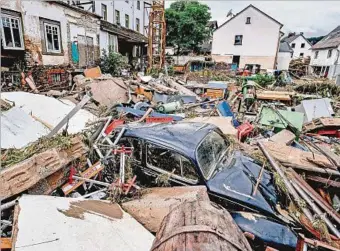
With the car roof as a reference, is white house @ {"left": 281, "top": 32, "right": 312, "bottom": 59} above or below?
above

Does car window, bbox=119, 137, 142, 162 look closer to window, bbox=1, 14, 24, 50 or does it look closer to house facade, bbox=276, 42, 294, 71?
window, bbox=1, 14, 24, 50

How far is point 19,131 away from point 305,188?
5.06 meters

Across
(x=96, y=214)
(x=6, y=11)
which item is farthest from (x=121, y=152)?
(x=6, y=11)

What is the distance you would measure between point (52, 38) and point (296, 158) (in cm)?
1331

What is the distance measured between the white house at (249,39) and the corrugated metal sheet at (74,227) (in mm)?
29460

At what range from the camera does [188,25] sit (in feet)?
103

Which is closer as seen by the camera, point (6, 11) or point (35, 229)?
point (35, 229)

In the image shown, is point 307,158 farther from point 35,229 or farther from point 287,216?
point 35,229

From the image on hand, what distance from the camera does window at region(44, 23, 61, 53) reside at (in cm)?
1248

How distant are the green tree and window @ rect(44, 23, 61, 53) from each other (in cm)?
2126

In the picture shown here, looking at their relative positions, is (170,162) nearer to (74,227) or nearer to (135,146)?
(135,146)

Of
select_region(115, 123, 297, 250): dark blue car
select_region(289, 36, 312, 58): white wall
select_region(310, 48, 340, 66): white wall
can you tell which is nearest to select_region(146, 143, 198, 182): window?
select_region(115, 123, 297, 250): dark blue car

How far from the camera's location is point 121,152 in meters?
3.97

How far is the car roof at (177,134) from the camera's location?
365cm
